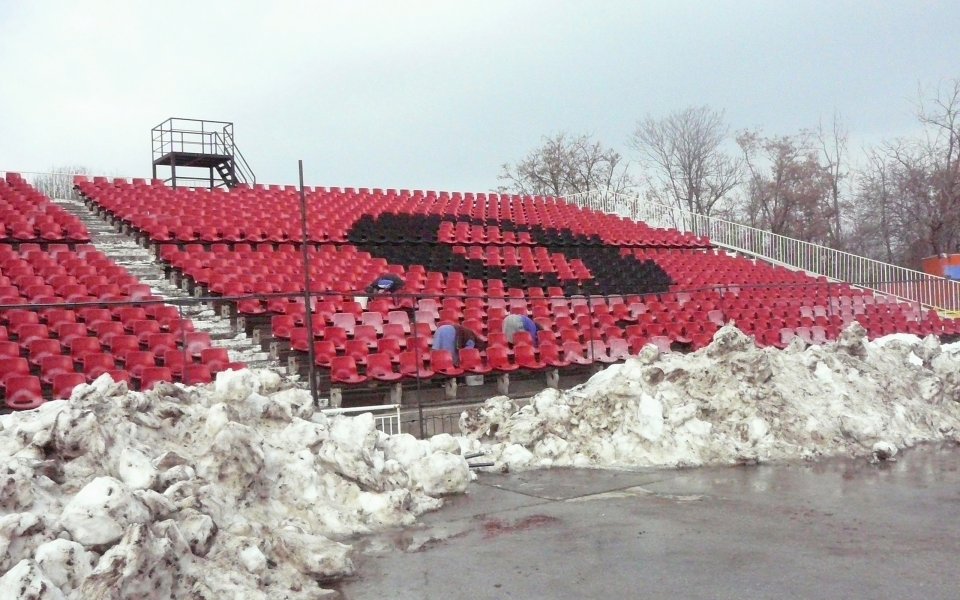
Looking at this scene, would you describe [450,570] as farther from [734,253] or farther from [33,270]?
[734,253]

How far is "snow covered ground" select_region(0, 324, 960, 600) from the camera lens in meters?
4.18

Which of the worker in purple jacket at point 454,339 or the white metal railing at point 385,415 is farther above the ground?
the worker in purple jacket at point 454,339

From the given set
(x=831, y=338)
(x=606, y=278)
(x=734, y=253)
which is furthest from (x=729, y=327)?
(x=734, y=253)

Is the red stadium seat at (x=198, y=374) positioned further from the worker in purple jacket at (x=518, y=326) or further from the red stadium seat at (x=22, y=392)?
the worker in purple jacket at (x=518, y=326)

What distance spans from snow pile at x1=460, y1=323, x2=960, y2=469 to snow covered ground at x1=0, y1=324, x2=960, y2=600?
0.07ft

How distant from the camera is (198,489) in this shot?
5.16 meters

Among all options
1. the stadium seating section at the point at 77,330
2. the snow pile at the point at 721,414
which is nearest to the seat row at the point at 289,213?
the stadium seating section at the point at 77,330

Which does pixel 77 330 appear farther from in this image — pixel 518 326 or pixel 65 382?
pixel 518 326

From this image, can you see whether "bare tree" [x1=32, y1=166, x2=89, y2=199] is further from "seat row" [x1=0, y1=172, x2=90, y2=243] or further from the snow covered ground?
the snow covered ground

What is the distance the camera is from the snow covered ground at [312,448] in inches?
165

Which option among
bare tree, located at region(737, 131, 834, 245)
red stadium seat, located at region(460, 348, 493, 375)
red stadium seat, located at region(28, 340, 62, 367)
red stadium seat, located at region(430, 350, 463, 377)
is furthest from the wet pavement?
bare tree, located at region(737, 131, 834, 245)

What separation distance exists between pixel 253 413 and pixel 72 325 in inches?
170

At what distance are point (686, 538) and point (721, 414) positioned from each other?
356 centimetres

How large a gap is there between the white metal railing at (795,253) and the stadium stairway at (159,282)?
15487mm
